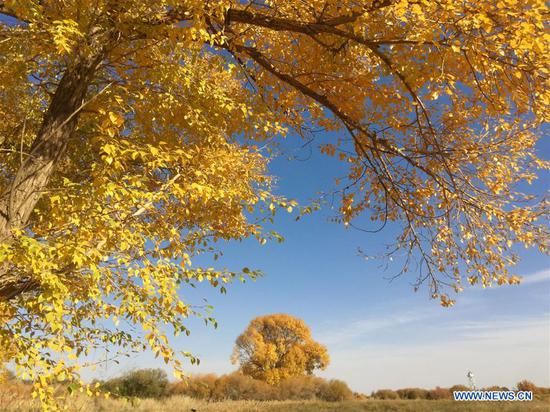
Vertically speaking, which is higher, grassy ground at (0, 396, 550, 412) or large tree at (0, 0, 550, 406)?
large tree at (0, 0, 550, 406)

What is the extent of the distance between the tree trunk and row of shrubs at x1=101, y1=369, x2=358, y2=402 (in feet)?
70.4

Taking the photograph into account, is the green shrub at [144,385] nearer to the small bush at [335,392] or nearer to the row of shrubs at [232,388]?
the row of shrubs at [232,388]

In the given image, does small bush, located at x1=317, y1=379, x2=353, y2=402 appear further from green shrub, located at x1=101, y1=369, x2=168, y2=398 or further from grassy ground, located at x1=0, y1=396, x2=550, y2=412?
green shrub, located at x1=101, y1=369, x2=168, y2=398

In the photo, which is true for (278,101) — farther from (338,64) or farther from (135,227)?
(135,227)

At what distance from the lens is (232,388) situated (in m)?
29.4

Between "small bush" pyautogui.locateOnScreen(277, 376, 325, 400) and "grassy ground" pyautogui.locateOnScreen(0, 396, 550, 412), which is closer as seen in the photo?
"grassy ground" pyautogui.locateOnScreen(0, 396, 550, 412)

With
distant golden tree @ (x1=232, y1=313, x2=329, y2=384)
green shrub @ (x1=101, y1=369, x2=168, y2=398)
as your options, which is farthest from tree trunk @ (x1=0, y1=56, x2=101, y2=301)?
distant golden tree @ (x1=232, y1=313, x2=329, y2=384)

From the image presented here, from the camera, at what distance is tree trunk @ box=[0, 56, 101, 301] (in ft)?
20.0

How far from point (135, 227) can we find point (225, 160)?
2.13 metres

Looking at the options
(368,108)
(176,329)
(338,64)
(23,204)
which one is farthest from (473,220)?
(23,204)

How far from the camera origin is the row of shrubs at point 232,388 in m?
26.6

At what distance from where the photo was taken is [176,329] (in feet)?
20.4

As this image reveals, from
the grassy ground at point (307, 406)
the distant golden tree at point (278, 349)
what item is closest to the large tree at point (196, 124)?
the grassy ground at point (307, 406)

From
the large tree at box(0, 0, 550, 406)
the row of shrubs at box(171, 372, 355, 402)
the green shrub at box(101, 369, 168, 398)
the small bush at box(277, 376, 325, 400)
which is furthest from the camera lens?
the small bush at box(277, 376, 325, 400)
